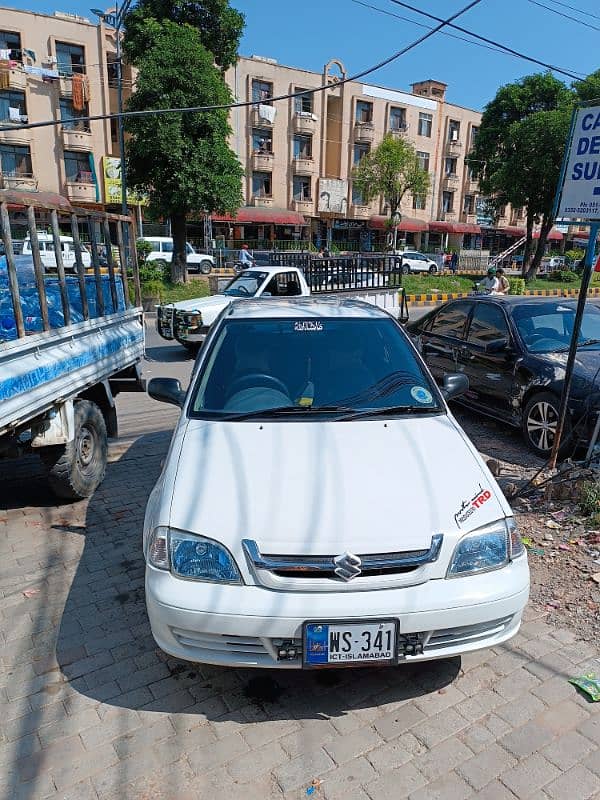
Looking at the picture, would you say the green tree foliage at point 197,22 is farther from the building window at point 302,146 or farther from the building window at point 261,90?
the building window at point 302,146

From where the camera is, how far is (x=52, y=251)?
4758mm

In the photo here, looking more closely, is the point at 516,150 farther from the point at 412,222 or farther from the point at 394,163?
the point at 412,222

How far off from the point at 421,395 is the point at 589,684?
1.71m

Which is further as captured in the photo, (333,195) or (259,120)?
(333,195)

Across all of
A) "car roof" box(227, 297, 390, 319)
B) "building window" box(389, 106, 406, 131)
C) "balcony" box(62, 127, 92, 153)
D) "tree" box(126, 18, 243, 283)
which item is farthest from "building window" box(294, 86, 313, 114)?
"car roof" box(227, 297, 390, 319)

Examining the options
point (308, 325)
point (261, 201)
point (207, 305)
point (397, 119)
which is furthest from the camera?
point (397, 119)

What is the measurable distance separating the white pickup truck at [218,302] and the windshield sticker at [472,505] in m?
8.35

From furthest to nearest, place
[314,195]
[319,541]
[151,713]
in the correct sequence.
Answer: [314,195] < [151,713] < [319,541]

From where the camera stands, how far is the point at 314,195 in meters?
42.8

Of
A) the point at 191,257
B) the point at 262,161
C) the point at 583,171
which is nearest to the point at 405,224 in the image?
the point at 262,161

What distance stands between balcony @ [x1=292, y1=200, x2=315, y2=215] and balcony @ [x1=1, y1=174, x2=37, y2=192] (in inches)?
673

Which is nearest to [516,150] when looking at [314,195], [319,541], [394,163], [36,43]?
[394,163]

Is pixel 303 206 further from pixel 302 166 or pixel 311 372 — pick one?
pixel 311 372

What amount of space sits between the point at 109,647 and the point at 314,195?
42845 millimetres
